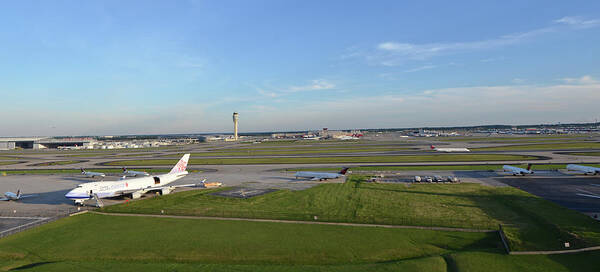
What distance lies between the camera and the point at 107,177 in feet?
278

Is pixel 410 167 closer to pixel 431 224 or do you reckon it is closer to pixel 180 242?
pixel 431 224

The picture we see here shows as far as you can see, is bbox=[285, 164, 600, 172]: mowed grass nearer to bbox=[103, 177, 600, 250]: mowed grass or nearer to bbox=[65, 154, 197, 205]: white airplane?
bbox=[103, 177, 600, 250]: mowed grass

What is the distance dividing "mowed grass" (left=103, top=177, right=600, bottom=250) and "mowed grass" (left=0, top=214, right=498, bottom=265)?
3.32m

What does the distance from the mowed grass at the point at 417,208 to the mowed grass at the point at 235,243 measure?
3322mm

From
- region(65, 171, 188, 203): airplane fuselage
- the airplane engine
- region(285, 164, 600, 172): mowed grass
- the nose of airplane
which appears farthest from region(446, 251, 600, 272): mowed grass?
region(285, 164, 600, 172): mowed grass

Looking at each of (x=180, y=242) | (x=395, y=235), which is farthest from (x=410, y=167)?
(x=180, y=242)

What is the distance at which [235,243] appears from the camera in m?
30.9

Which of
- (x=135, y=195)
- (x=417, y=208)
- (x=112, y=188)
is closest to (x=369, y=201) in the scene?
(x=417, y=208)

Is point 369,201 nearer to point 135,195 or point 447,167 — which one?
point 135,195

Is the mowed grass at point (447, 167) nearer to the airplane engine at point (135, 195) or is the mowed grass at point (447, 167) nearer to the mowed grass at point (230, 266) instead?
the airplane engine at point (135, 195)

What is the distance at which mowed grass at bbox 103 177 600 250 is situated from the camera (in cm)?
3209

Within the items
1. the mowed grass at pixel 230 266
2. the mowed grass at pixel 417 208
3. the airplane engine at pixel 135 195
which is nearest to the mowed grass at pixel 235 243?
the mowed grass at pixel 230 266

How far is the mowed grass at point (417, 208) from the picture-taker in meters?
32.1

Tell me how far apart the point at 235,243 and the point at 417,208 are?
27.5 m
